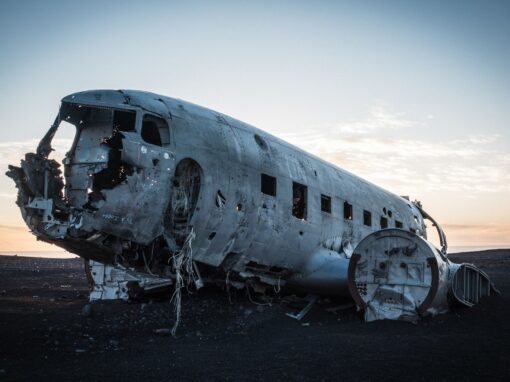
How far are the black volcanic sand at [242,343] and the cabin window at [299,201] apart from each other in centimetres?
222

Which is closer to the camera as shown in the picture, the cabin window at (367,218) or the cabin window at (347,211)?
the cabin window at (347,211)

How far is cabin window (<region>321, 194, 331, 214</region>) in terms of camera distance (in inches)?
499

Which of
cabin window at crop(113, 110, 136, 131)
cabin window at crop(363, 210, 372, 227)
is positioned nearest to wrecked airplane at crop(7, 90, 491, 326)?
cabin window at crop(113, 110, 136, 131)

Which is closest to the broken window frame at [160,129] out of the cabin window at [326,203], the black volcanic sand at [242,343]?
the black volcanic sand at [242,343]

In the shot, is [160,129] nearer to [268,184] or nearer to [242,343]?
[268,184]

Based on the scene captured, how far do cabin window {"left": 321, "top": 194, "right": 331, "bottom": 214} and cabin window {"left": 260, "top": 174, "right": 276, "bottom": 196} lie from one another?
7.21 feet

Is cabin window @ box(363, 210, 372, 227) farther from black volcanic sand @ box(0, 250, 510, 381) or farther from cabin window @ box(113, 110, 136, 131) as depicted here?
cabin window @ box(113, 110, 136, 131)

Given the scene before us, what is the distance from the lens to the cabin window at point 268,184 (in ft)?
35.1

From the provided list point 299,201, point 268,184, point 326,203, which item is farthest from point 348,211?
point 268,184

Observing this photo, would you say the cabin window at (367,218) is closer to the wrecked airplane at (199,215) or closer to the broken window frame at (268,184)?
the wrecked airplane at (199,215)

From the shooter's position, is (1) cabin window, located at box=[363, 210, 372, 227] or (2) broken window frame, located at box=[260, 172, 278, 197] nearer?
(2) broken window frame, located at box=[260, 172, 278, 197]

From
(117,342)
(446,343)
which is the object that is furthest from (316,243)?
(117,342)

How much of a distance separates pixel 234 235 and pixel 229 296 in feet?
6.82

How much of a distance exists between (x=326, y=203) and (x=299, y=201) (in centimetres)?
117
